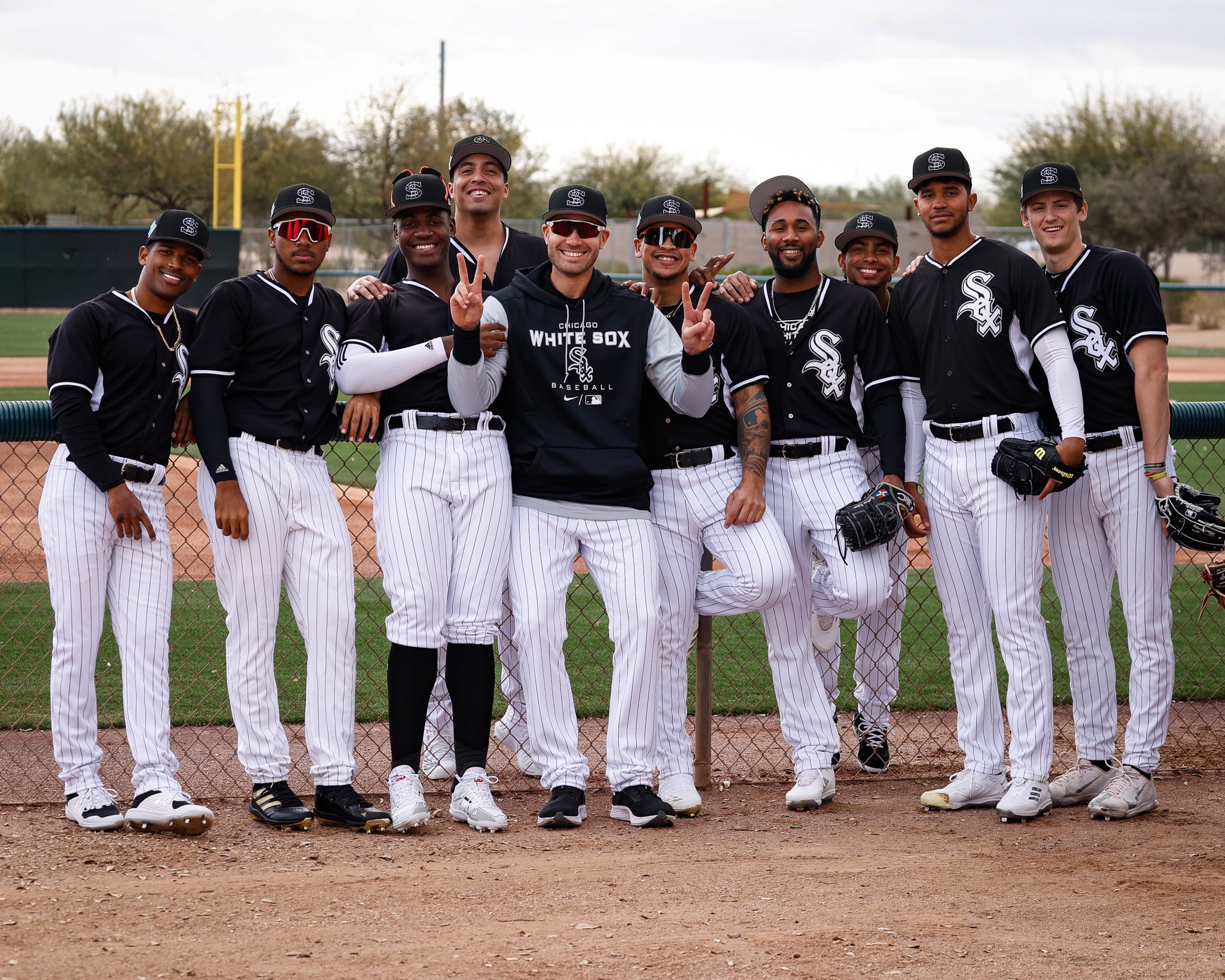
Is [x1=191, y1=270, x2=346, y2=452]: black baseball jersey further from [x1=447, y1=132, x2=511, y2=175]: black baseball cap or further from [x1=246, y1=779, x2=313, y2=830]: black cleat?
[x1=246, y1=779, x2=313, y2=830]: black cleat

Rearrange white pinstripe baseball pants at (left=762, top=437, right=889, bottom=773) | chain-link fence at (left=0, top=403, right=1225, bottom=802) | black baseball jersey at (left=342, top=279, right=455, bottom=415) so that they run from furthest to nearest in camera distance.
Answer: chain-link fence at (left=0, top=403, right=1225, bottom=802)
white pinstripe baseball pants at (left=762, top=437, right=889, bottom=773)
black baseball jersey at (left=342, top=279, right=455, bottom=415)

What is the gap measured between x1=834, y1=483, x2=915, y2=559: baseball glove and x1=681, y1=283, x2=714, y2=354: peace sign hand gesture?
73 cm

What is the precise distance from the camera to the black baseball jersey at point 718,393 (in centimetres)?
446

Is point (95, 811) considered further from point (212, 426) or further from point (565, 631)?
point (565, 631)

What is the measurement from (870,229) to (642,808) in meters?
2.38

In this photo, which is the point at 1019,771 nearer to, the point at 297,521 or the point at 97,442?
the point at 297,521

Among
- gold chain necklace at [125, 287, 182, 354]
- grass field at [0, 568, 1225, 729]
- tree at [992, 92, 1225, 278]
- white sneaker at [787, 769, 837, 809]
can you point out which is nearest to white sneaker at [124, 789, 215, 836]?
gold chain necklace at [125, 287, 182, 354]

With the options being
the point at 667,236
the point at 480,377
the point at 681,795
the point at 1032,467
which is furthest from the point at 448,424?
the point at 1032,467

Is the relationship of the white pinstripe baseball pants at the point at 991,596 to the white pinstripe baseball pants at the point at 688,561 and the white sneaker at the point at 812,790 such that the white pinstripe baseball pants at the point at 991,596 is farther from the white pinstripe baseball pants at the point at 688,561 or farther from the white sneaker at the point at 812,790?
the white pinstripe baseball pants at the point at 688,561

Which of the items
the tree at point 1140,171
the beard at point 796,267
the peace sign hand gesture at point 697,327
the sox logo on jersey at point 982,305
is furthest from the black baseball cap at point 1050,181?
the tree at point 1140,171

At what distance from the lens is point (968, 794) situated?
14.7ft

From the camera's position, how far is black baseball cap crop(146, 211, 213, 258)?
13.7 ft

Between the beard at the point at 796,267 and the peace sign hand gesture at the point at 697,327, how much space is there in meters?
0.50

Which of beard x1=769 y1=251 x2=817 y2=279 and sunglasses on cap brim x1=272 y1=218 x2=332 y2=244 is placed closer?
sunglasses on cap brim x1=272 y1=218 x2=332 y2=244
